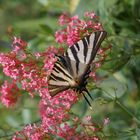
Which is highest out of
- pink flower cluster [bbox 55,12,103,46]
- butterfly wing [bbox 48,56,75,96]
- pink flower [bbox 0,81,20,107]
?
pink flower cluster [bbox 55,12,103,46]

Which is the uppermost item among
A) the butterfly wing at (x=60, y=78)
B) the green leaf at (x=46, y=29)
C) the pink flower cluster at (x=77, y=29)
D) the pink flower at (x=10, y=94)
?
the green leaf at (x=46, y=29)

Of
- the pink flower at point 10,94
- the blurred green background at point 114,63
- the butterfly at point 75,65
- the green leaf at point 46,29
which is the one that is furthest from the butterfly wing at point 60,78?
the green leaf at point 46,29

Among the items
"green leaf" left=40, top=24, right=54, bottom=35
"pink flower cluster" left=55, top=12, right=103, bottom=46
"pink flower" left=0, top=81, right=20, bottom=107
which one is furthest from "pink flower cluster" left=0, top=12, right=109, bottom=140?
"green leaf" left=40, top=24, right=54, bottom=35

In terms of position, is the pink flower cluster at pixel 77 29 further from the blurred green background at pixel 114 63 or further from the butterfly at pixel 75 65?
the butterfly at pixel 75 65

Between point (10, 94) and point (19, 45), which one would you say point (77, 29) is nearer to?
point (19, 45)

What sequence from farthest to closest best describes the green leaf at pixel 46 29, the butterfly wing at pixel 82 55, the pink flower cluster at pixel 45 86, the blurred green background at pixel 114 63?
1. the green leaf at pixel 46 29
2. the blurred green background at pixel 114 63
3. the pink flower cluster at pixel 45 86
4. the butterfly wing at pixel 82 55

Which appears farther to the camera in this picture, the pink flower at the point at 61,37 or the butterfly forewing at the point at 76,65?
the pink flower at the point at 61,37

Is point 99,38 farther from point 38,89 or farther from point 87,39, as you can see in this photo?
point 38,89

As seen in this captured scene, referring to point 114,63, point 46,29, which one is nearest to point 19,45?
point 114,63

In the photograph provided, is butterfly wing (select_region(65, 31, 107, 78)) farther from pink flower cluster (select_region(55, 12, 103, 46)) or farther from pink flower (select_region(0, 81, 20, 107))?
pink flower (select_region(0, 81, 20, 107))
